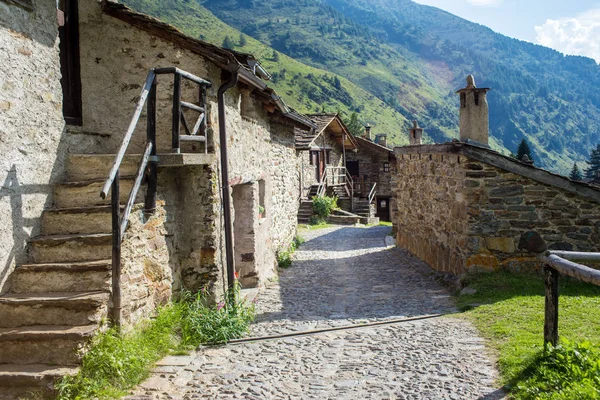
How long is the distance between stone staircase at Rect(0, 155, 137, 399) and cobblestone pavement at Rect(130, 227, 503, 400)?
2.57 feet

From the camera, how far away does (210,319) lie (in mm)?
6508

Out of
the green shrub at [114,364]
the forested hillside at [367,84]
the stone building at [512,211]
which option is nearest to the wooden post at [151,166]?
the green shrub at [114,364]

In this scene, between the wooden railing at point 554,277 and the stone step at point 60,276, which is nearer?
the wooden railing at point 554,277

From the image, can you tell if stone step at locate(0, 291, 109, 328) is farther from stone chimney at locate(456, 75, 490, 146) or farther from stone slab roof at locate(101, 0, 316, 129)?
stone chimney at locate(456, 75, 490, 146)

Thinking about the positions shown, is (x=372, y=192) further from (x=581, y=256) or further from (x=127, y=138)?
(x=127, y=138)

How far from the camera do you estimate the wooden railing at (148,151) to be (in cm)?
501

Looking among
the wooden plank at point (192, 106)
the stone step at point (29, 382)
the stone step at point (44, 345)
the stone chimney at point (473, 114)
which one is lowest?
the stone step at point (29, 382)

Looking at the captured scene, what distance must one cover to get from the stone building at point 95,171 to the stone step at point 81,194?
0.6 inches

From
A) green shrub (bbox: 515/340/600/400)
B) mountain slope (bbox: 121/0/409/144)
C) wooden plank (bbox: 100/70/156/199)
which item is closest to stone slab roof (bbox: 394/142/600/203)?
green shrub (bbox: 515/340/600/400)

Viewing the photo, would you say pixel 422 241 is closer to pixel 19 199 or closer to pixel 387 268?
pixel 387 268

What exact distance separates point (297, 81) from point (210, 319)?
9380cm

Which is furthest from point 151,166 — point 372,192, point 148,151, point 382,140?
point 382,140

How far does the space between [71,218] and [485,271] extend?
6872 mm

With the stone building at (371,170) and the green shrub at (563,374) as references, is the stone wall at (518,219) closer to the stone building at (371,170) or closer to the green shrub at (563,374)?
the green shrub at (563,374)
